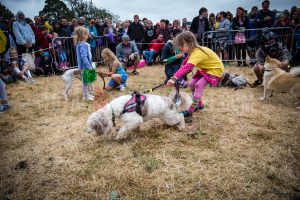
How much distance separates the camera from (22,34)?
31.6 feet

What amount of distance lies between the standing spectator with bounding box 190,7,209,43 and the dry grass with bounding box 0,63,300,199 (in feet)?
23.4

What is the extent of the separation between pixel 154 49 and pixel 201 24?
10.3 feet

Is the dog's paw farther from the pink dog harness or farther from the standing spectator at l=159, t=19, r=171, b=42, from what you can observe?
the standing spectator at l=159, t=19, r=171, b=42

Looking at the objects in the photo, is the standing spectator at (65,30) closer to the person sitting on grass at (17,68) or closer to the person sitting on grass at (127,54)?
the person sitting on grass at (17,68)

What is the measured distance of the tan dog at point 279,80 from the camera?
199 inches

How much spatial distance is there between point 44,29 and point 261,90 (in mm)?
10442

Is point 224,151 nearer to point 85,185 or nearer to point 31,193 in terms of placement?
point 85,185

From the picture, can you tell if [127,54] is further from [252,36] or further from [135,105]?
[135,105]

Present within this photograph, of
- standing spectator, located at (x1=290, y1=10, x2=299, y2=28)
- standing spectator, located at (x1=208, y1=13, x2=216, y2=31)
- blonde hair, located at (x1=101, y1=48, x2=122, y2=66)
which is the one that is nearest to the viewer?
blonde hair, located at (x1=101, y1=48, x2=122, y2=66)

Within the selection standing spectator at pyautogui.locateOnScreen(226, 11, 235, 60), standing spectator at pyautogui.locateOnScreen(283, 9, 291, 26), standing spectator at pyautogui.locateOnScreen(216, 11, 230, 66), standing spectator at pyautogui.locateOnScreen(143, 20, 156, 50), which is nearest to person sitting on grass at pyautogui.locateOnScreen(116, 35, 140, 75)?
standing spectator at pyautogui.locateOnScreen(143, 20, 156, 50)

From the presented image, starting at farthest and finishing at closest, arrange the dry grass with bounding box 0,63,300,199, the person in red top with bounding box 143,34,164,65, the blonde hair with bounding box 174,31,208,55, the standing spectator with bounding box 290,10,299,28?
the person in red top with bounding box 143,34,164,65
the standing spectator with bounding box 290,10,299,28
the blonde hair with bounding box 174,31,208,55
the dry grass with bounding box 0,63,300,199

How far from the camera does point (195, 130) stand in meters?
4.27

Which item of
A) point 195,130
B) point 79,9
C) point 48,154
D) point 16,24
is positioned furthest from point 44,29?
point 79,9

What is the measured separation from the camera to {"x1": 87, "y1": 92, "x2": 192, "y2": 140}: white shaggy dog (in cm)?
353
